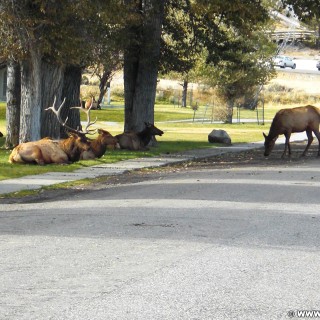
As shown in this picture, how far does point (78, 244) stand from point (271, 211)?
4.76 m

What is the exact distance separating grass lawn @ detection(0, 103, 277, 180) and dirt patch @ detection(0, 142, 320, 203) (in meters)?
2.00

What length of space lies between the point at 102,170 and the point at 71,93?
1068cm

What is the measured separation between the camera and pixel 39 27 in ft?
94.4

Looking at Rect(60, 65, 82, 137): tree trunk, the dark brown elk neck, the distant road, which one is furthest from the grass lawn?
the distant road

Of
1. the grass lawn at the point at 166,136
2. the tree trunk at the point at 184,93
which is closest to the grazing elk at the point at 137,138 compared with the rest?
the grass lawn at the point at 166,136

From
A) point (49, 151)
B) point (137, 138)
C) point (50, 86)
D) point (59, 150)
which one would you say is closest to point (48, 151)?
point (49, 151)

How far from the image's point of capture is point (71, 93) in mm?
36312

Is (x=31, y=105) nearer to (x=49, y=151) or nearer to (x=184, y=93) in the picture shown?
(x=49, y=151)

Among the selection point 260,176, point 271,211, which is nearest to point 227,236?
point 271,211

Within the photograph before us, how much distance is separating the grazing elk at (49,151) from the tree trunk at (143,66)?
7.43 meters

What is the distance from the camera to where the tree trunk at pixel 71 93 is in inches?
1417

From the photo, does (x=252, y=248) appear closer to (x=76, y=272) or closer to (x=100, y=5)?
(x=76, y=272)

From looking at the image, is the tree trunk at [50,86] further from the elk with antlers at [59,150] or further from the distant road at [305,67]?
the distant road at [305,67]

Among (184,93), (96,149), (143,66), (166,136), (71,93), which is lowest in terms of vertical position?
(166,136)
